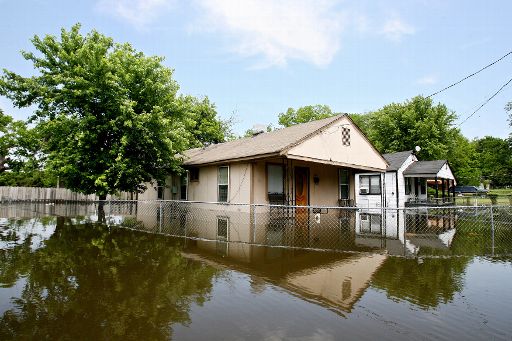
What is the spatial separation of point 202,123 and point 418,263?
97.1ft

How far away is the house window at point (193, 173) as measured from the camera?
59.5ft

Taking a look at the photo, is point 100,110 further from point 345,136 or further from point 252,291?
point 252,291

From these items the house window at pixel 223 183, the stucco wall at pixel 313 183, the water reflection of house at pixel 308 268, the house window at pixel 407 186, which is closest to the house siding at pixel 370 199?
the stucco wall at pixel 313 183

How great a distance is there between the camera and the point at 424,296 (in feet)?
15.1

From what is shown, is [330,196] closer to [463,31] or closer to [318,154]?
[318,154]

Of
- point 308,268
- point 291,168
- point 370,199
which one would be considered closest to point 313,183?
point 291,168

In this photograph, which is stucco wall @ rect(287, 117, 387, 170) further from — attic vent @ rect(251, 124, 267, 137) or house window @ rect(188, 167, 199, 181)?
house window @ rect(188, 167, 199, 181)

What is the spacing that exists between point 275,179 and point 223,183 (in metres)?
2.63

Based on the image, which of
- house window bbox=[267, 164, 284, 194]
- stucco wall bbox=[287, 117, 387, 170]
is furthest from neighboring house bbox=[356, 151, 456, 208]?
house window bbox=[267, 164, 284, 194]

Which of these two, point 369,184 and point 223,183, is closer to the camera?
point 223,183

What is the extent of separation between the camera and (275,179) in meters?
15.3

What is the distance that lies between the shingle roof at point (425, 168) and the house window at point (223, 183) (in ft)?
56.2

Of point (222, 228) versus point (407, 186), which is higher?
point (407, 186)

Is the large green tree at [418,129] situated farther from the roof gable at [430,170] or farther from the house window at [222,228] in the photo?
the house window at [222,228]
